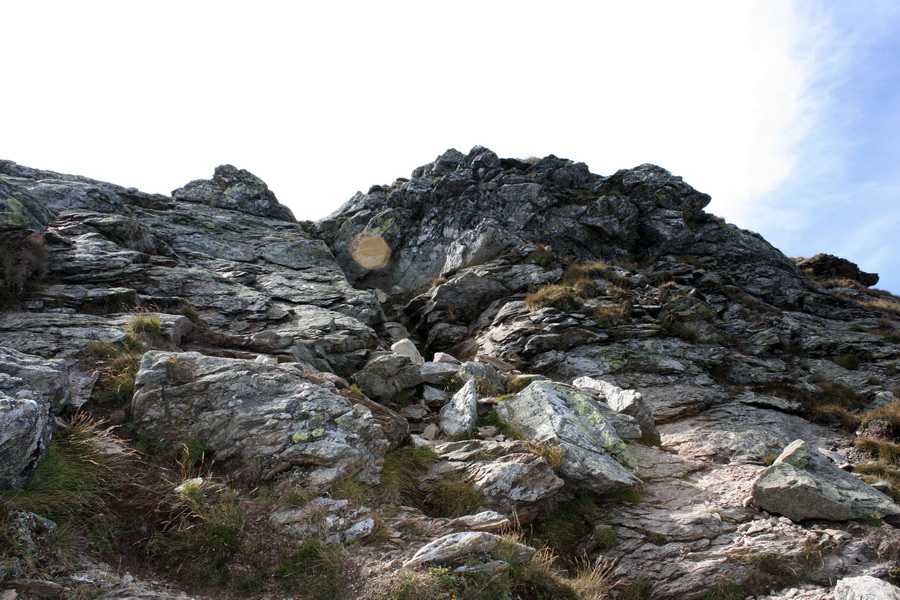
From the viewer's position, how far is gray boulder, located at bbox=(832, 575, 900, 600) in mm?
6286

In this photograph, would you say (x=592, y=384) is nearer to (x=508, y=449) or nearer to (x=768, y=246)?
(x=508, y=449)

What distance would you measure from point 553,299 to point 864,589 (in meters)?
14.2

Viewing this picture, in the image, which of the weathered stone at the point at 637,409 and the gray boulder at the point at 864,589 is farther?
the weathered stone at the point at 637,409

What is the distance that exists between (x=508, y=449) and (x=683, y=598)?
3752 millimetres

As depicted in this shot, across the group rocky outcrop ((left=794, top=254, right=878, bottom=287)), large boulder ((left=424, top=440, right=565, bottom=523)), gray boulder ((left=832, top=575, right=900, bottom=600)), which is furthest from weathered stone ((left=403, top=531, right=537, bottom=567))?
rocky outcrop ((left=794, top=254, right=878, bottom=287))

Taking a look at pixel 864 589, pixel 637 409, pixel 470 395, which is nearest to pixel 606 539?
pixel 864 589

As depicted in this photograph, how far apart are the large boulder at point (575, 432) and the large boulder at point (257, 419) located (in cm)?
369

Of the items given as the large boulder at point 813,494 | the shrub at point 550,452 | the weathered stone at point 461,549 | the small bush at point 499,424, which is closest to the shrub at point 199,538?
the weathered stone at point 461,549

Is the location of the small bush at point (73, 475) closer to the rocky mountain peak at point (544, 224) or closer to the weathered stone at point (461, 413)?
the weathered stone at point (461, 413)

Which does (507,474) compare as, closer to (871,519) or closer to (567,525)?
(567,525)

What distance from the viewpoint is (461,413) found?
10594mm

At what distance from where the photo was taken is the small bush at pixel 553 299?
19781mm

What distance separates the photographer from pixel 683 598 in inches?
273

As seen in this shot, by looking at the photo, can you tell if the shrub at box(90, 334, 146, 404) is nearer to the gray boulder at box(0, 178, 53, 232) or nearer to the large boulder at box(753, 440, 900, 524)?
the gray boulder at box(0, 178, 53, 232)
